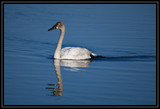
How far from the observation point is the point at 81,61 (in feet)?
47.4

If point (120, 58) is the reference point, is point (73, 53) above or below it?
above

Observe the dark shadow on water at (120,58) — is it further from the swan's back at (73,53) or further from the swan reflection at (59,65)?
the swan reflection at (59,65)

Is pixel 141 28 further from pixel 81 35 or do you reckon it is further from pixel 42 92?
pixel 42 92

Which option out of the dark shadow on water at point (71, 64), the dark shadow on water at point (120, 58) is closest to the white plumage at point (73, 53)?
the dark shadow on water at point (71, 64)

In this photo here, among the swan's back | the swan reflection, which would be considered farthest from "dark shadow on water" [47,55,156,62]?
the swan reflection

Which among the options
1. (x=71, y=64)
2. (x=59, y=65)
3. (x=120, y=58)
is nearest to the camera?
(x=59, y=65)

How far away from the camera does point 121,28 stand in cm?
2198

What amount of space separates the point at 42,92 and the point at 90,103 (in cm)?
145

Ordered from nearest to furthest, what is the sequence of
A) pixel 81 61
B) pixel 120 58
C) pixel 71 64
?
pixel 71 64
pixel 81 61
pixel 120 58

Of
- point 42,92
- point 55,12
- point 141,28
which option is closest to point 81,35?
point 141,28

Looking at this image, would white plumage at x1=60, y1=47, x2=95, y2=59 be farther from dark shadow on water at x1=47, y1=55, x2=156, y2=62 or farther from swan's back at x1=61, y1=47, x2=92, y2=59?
dark shadow on water at x1=47, y1=55, x2=156, y2=62

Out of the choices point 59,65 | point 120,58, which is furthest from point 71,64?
point 120,58

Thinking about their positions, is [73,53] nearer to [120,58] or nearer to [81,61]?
[81,61]

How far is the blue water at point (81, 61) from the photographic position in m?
9.84
